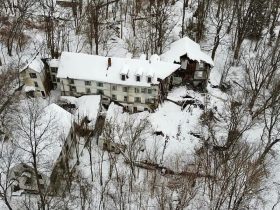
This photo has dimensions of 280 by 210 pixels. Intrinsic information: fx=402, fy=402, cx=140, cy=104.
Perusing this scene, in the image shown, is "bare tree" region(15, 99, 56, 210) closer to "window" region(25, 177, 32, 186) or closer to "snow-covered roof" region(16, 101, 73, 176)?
"snow-covered roof" region(16, 101, 73, 176)

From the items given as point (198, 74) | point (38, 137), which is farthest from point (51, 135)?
point (198, 74)

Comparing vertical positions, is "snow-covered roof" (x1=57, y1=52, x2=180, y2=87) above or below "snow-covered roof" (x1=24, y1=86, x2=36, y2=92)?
above

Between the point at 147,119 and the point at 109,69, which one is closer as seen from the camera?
the point at 147,119

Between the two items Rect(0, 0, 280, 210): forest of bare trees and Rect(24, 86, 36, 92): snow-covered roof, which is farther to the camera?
Rect(24, 86, 36, 92): snow-covered roof

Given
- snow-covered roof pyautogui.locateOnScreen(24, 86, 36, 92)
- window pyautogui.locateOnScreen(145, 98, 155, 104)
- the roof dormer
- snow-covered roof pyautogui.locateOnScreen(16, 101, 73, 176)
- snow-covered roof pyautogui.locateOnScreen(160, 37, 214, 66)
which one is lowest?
snow-covered roof pyautogui.locateOnScreen(16, 101, 73, 176)

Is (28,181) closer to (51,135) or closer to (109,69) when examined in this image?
(51,135)

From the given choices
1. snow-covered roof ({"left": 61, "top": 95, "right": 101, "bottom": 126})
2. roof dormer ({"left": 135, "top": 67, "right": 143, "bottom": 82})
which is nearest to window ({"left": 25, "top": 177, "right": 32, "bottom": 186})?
snow-covered roof ({"left": 61, "top": 95, "right": 101, "bottom": 126})

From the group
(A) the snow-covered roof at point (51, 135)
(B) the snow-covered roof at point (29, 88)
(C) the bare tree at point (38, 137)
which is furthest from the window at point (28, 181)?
(B) the snow-covered roof at point (29, 88)
